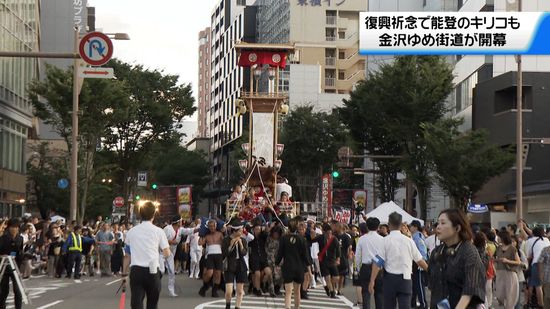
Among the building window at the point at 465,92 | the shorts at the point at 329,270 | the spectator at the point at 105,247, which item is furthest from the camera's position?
the building window at the point at 465,92

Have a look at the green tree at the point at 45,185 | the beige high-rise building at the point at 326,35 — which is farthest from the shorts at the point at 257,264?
the beige high-rise building at the point at 326,35

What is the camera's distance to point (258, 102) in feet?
135

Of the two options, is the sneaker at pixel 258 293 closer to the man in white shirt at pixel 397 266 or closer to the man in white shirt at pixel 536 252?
the man in white shirt at pixel 536 252

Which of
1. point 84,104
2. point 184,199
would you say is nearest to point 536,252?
point 84,104

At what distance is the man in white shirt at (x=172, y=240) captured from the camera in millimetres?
22014

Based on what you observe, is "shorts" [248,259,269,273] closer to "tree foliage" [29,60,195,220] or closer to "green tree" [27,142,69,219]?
"tree foliage" [29,60,195,220]

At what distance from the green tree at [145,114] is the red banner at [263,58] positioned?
13.2 metres

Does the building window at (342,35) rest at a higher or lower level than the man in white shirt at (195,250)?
higher

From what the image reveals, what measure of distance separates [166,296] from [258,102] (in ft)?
64.9

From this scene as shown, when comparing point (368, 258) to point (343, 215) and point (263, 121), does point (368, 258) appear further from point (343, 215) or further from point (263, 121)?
point (343, 215)

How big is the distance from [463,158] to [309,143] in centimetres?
2449

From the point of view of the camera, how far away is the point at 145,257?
1227 centimetres

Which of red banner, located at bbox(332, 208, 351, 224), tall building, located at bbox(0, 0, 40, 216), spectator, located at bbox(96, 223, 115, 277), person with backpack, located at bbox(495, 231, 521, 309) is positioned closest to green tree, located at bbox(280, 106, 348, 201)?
tall building, located at bbox(0, 0, 40, 216)

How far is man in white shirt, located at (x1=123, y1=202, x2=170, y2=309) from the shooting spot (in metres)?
12.3
